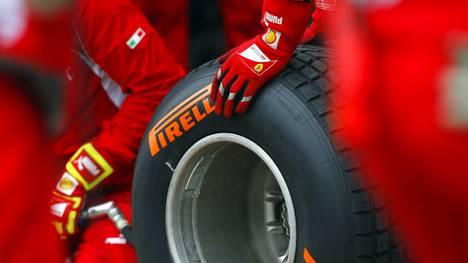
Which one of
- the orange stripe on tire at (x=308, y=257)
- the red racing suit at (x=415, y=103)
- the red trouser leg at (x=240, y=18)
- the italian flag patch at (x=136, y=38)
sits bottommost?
the orange stripe on tire at (x=308, y=257)

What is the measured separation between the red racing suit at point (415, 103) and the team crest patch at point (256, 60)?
0.87 metres

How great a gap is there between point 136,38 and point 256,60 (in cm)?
72

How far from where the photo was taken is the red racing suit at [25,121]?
130 centimetres

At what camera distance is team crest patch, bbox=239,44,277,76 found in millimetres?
2121

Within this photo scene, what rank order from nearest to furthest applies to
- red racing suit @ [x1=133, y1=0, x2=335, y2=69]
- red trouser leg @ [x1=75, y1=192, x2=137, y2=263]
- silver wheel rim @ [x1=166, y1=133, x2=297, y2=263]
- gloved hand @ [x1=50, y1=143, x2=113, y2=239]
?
silver wheel rim @ [x1=166, y1=133, x2=297, y2=263] → red trouser leg @ [x1=75, y1=192, x2=137, y2=263] → gloved hand @ [x1=50, y1=143, x2=113, y2=239] → red racing suit @ [x1=133, y1=0, x2=335, y2=69]

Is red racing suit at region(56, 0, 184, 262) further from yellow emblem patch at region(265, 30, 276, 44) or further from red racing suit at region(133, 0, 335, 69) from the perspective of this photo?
yellow emblem patch at region(265, 30, 276, 44)

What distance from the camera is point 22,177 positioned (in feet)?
4.43

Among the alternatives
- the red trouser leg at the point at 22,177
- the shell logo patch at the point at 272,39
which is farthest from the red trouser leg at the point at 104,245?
the red trouser leg at the point at 22,177

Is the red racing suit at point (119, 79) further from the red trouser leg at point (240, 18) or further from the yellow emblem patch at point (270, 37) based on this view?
the yellow emblem patch at point (270, 37)

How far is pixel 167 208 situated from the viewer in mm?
2352

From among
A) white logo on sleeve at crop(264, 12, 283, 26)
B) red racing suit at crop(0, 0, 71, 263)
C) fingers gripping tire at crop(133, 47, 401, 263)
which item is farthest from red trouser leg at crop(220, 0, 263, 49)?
red racing suit at crop(0, 0, 71, 263)

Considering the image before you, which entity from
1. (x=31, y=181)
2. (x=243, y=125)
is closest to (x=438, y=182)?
(x=31, y=181)

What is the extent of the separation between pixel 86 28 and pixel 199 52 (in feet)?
1.81

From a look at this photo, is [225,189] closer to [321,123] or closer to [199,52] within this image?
[321,123]
